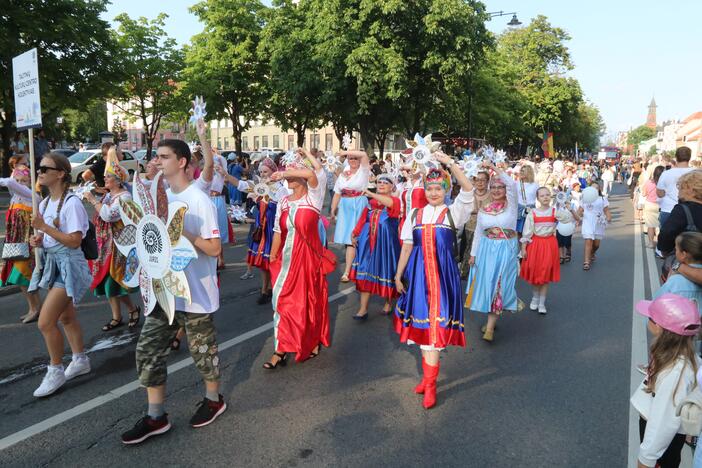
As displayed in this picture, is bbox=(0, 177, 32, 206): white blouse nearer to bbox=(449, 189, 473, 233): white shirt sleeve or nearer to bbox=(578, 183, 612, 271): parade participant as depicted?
bbox=(449, 189, 473, 233): white shirt sleeve

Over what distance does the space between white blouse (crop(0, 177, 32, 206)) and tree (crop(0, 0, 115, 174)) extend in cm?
1153

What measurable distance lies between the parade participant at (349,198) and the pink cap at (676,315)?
207 inches

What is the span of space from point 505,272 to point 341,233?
11.1 ft

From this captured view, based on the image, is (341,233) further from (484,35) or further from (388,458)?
(484,35)

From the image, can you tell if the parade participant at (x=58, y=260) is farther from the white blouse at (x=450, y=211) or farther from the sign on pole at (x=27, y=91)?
the white blouse at (x=450, y=211)

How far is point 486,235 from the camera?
5.89 metres

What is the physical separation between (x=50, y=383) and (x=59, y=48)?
17398mm

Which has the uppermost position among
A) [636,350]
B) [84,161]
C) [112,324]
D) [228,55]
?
[228,55]

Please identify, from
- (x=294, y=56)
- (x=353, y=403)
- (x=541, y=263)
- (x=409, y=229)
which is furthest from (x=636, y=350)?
(x=294, y=56)

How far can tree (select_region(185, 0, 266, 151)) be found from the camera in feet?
104

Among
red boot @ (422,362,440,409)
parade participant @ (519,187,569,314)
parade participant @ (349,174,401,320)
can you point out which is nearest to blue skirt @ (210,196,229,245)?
parade participant @ (349,174,401,320)

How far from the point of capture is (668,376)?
8.88 feet

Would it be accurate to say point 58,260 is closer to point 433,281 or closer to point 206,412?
point 206,412

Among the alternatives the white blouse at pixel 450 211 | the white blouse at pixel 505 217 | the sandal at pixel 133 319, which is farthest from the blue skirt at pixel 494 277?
the sandal at pixel 133 319
